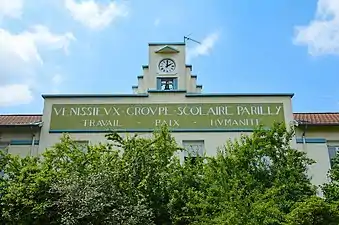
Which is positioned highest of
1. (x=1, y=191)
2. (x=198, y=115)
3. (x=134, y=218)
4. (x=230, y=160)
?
(x=198, y=115)

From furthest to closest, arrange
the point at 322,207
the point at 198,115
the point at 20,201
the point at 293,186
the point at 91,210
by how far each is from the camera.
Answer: the point at 198,115 → the point at 293,186 → the point at 20,201 → the point at 91,210 → the point at 322,207

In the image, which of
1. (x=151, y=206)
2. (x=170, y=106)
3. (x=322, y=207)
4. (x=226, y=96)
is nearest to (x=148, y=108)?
(x=170, y=106)

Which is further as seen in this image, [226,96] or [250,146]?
[226,96]

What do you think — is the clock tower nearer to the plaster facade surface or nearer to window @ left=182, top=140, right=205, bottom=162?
the plaster facade surface

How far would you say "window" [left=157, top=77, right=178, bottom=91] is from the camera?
26.6 m

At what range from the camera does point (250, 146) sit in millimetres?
20203

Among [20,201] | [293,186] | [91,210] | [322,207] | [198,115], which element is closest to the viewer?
[322,207]

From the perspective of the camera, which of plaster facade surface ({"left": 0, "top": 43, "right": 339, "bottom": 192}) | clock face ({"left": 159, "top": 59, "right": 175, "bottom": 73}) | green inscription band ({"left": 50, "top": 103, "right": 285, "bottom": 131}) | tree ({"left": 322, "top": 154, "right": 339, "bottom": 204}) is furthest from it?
clock face ({"left": 159, "top": 59, "right": 175, "bottom": 73})

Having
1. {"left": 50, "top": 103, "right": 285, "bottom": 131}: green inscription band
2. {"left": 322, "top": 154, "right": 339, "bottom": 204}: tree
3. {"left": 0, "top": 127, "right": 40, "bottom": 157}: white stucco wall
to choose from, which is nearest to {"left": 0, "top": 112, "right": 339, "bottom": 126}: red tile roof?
{"left": 0, "top": 127, "right": 40, "bottom": 157}: white stucco wall

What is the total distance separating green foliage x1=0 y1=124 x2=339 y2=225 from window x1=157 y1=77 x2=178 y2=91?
6.29 m

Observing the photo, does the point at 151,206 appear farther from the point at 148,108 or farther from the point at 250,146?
the point at 148,108

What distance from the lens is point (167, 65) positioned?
27.2 m

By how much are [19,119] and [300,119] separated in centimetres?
1503

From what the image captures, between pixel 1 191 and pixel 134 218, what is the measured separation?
571 centimetres
